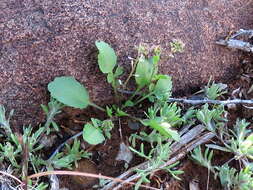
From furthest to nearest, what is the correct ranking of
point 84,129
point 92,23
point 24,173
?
point 92,23 → point 84,129 → point 24,173

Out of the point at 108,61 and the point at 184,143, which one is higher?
the point at 108,61

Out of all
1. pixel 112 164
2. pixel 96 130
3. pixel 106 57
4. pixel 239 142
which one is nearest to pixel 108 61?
pixel 106 57

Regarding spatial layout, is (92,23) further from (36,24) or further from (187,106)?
(187,106)

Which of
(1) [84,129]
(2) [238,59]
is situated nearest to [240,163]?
(2) [238,59]

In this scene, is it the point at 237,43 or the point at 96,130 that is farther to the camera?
the point at 237,43

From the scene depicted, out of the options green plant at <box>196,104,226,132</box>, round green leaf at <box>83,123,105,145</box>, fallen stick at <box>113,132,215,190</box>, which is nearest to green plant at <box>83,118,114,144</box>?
round green leaf at <box>83,123,105,145</box>

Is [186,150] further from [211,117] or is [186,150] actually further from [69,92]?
[69,92]
